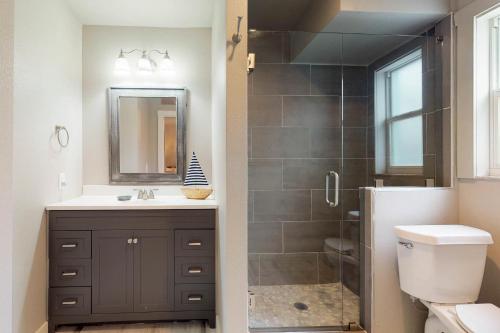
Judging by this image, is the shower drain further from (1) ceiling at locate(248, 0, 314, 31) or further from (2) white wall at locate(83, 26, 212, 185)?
(1) ceiling at locate(248, 0, 314, 31)

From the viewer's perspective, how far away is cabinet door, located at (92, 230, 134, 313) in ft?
7.28

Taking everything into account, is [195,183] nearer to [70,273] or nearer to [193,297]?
[193,297]

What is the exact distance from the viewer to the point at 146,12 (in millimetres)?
2580

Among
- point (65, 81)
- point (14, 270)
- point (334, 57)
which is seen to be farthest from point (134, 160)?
point (334, 57)

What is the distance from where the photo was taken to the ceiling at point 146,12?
2.45m

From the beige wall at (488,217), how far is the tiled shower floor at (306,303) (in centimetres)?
79

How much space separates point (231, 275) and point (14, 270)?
122cm

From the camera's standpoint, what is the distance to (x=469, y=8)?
6.63 ft

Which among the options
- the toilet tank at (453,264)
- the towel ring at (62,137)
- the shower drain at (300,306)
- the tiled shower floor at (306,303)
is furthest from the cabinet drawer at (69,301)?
the toilet tank at (453,264)

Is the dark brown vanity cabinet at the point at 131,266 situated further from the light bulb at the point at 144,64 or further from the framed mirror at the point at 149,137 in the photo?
the light bulb at the point at 144,64

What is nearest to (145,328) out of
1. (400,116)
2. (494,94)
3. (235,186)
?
(235,186)

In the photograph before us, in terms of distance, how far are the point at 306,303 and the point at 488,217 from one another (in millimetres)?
1429

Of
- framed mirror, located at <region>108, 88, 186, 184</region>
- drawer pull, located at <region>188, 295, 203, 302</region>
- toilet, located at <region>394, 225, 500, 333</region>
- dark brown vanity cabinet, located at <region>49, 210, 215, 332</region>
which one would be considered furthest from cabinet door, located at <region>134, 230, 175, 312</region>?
toilet, located at <region>394, 225, 500, 333</region>

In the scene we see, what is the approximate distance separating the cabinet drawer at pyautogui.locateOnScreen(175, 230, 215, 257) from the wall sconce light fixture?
1.42m
